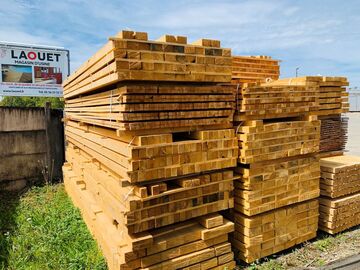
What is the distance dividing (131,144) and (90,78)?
1696mm

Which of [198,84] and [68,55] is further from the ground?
[68,55]

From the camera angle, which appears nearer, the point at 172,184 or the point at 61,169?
the point at 172,184

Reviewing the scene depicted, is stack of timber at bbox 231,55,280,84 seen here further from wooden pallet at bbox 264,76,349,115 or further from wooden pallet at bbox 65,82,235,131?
wooden pallet at bbox 65,82,235,131

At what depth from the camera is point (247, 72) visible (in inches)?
248

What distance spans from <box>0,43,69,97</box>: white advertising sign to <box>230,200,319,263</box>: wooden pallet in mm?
8630

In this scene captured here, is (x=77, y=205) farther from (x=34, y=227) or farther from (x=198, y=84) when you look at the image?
(x=198, y=84)

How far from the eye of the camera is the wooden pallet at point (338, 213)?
16.8 ft

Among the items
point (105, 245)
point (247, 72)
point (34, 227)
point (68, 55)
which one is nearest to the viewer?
point (105, 245)

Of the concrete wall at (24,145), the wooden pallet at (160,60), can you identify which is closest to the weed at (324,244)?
the wooden pallet at (160,60)

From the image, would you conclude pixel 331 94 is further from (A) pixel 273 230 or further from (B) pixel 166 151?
(B) pixel 166 151

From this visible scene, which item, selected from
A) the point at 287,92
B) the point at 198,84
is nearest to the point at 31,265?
the point at 198,84

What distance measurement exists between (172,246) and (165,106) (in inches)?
69.6

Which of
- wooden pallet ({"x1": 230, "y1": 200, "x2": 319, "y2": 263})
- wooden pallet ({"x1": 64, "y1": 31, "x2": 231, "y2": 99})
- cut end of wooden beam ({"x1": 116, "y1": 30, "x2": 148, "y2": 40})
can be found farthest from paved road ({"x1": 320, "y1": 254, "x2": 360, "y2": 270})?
cut end of wooden beam ({"x1": 116, "y1": 30, "x2": 148, "y2": 40})

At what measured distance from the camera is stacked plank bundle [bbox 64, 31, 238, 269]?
3.40 metres
